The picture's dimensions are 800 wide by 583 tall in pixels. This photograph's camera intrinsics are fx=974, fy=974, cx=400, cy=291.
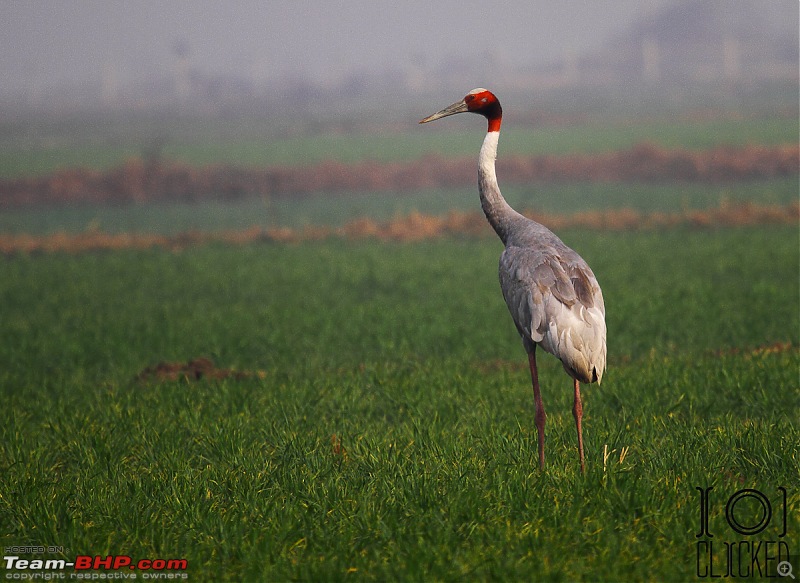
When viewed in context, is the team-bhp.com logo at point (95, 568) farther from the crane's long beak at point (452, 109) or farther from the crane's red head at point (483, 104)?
the crane's red head at point (483, 104)

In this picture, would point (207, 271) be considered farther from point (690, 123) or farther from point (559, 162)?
point (690, 123)

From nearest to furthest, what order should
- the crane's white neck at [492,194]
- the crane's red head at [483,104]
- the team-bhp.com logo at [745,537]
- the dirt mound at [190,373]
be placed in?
the team-bhp.com logo at [745,537] < the crane's white neck at [492,194] < the crane's red head at [483,104] < the dirt mound at [190,373]

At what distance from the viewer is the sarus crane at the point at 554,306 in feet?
23.6

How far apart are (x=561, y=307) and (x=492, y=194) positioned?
6.02 ft

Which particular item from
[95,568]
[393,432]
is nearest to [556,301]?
[393,432]

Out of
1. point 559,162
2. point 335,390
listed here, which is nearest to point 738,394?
point 335,390

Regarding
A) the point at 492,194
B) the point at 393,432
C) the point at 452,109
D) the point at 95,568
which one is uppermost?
the point at 452,109

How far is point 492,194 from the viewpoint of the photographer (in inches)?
348

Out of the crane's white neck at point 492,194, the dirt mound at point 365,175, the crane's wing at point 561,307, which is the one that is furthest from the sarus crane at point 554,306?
the dirt mound at point 365,175

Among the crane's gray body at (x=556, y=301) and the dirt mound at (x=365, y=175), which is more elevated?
the crane's gray body at (x=556, y=301)

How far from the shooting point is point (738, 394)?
31.5 feet

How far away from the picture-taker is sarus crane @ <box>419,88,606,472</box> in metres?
7.20

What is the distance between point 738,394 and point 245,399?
16.5ft

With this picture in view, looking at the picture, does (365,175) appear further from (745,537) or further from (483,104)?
(745,537)
